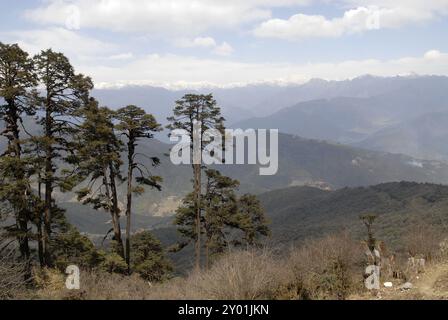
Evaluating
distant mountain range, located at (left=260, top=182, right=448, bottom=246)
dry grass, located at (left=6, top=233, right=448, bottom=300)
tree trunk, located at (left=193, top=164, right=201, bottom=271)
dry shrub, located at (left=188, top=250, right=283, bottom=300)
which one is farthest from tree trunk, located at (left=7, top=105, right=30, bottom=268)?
distant mountain range, located at (left=260, top=182, right=448, bottom=246)

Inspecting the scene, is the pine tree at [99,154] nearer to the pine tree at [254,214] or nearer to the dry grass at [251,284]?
the dry grass at [251,284]

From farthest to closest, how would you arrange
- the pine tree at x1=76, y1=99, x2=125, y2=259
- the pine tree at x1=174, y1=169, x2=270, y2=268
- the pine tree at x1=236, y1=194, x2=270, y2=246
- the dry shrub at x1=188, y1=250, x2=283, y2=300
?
the pine tree at x1=236, y1=194, x2=270, y2=246 → the pine tree at x1=174, y1=169, x2=270, y2=268 → the pine tree at x1=76, y1=99, x2=125, y2=259 → the dry shrub at x1=188, y1=250, x2=283, y2=300

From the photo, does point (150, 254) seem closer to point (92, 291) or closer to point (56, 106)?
point (56, 106)

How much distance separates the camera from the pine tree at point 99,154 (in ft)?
75.1

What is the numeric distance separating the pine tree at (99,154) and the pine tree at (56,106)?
30.3 inches

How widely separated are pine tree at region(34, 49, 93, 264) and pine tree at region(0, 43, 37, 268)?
0.71m

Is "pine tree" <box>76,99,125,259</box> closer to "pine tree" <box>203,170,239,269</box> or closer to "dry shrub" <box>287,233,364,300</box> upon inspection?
"pine tree" <box>203,170,239,269</box>

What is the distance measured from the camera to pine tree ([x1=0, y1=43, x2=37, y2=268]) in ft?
64.0

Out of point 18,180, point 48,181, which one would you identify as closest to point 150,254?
point 48,181

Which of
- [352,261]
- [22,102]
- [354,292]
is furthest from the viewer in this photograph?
[22,102]

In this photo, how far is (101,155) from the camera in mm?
23406

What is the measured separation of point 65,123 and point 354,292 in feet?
52.9
